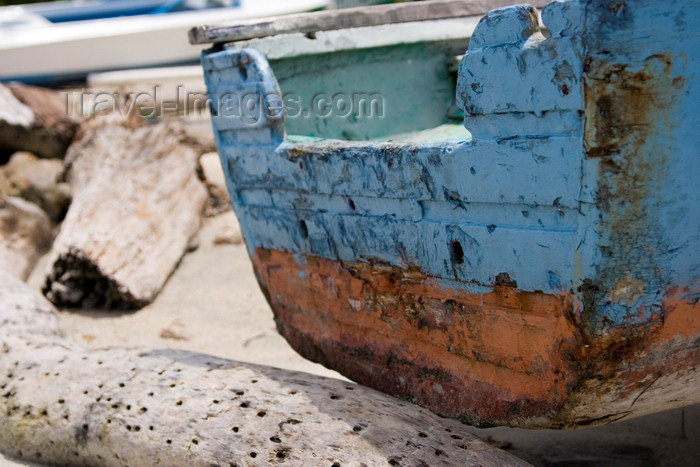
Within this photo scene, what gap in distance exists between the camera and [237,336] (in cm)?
427

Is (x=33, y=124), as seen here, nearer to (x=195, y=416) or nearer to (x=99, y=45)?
(x=99, y=45)

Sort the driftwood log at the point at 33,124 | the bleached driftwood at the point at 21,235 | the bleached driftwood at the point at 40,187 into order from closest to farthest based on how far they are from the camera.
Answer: the bleached driftwood at the point at 21,235 → the bleached driftwood at the point at 40,187 → the driftwood log at the point at 33,124

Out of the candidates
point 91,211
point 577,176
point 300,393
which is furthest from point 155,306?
point 577,176

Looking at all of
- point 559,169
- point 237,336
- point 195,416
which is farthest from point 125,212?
point 559,169

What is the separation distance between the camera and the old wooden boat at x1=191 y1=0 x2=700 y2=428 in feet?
6.10

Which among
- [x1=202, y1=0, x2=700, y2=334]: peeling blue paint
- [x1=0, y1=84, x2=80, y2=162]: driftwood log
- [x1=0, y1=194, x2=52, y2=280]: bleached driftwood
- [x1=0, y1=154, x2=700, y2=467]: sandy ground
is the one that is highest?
[x1=202, y1=0, x2=700, y2=334]: peeling blue paint

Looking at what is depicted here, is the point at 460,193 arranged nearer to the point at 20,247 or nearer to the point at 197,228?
the point at 197,228

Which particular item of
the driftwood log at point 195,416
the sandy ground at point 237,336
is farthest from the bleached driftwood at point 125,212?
the driftwood log at point 195,416

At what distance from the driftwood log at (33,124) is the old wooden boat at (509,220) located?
3.96 m

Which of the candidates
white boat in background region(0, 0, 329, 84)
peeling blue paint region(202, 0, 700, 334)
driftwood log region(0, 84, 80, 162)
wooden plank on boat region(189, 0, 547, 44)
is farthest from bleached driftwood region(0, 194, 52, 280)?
white boat in background region(0, 0, 329, 84)

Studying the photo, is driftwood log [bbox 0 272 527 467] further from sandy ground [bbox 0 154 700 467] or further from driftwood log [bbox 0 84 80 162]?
driftwood log [bbox 0 84 80 162]

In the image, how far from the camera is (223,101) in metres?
3.03

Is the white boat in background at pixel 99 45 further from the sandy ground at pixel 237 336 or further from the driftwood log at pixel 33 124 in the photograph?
the sandy ground at pixel 237 336

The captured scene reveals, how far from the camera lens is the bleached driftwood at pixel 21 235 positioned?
16.8 ft
